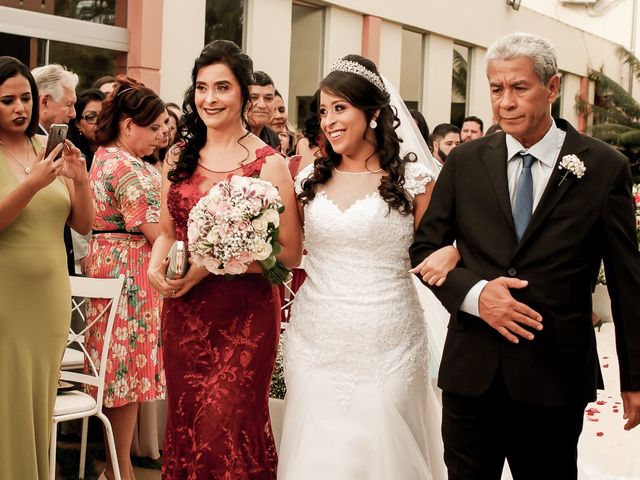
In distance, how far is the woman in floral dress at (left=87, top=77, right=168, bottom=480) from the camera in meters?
5.41

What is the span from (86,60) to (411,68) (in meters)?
8.01

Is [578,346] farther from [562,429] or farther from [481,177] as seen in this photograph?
[481,177]

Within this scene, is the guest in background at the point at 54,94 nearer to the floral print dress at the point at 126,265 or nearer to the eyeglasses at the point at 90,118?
the floral print dress at the point at 126,265

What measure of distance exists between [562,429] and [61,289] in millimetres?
2385

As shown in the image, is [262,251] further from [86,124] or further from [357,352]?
[86,124]

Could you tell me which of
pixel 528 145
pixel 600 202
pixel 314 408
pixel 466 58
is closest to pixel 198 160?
pixel 314 408

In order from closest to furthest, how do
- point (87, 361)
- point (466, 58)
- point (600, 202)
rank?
point (600, 202) < point (87, 361) < point (466, 58)

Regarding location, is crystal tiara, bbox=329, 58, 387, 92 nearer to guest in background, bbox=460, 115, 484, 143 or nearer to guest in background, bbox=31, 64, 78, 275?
guest in background, bbox=31, 64, 78, 275

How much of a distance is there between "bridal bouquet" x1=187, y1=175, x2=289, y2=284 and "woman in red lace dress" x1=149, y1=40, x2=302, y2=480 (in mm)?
256

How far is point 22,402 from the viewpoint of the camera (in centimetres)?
423

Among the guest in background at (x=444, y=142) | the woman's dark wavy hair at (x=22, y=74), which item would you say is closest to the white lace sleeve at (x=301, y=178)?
the woman's dark wavy hair at (x=22, y=74)

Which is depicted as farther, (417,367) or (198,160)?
(198,160)

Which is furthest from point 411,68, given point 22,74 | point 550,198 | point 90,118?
point 550,198

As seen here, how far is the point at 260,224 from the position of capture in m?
3.76
